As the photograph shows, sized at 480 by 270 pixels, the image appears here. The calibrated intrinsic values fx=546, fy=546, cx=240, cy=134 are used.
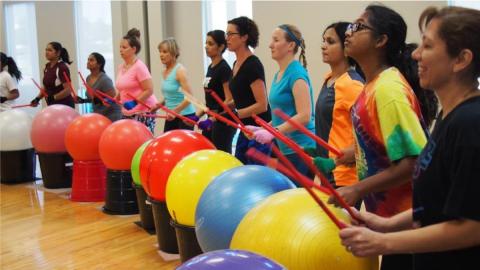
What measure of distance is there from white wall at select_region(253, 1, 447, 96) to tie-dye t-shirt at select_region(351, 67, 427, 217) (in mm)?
3900

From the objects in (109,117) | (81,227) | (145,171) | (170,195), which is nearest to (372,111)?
(170,195)

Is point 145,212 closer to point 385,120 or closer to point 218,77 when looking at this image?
point 218,77

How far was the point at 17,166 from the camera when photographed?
615cm

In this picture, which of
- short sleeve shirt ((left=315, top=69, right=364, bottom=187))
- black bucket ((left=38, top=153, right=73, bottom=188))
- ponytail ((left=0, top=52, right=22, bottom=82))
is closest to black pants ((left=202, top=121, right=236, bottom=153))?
short sleeve shirt ((left=315, top=69, right=364, bottom=187))

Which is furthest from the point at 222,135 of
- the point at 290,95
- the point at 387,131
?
the point at 387,131

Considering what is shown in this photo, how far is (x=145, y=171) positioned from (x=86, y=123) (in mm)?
1654

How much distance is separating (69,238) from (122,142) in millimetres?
845

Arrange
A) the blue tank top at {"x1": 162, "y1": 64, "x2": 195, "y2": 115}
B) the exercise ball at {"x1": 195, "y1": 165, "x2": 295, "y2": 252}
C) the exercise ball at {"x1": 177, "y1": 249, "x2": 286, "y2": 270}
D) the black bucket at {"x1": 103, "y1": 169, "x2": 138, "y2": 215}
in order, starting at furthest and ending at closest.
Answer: the blue tank top at {"x1": 162, "y1": 64, "x2": 195, "y2": 115}, the black bucket at {"x1": 103, "y1": 169, "x2": 138, "y2": 215}, the exercise ball at {"x1": 195, "y1": 165, "x2": 295, "y2": 252}, the exercise ball at {"x1": 177, "y1": 249, "x2": 286, "y2": 270}

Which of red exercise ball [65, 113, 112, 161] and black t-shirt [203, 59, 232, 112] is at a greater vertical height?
black t-shirt [203, 59, 232, 112]

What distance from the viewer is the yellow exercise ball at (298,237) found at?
1688mm

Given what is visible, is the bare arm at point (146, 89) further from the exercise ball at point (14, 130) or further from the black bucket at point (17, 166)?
the black bucket at point (17, 166)

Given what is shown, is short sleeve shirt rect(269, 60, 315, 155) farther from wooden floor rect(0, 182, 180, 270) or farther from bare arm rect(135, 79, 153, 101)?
bare arm rect(135, 79, 153, 101)

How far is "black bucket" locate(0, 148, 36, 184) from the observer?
19.9ft

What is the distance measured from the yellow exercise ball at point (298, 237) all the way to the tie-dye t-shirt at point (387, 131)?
0.16 m
